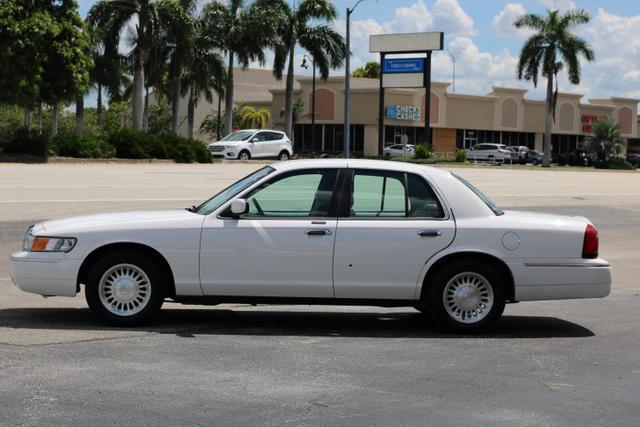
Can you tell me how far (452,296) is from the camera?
8.76 m

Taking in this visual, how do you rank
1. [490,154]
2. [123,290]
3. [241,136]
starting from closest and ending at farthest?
[123,290] → [241,136] → [490,154]

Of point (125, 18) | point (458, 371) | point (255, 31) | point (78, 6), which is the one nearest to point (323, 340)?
point (458, 371)

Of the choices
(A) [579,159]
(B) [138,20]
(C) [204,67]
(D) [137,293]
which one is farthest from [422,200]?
(A) [579,159]

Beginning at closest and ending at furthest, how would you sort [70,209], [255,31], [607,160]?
[70,209]
[255,31]
[607,160]

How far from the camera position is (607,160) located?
73.1m

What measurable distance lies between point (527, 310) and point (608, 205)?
1542cm

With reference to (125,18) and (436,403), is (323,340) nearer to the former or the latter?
(436,403)

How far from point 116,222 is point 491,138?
269 feet

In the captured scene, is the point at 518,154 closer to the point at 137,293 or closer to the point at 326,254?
the point at 326,254

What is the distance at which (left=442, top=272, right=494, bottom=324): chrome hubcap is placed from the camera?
8750mm

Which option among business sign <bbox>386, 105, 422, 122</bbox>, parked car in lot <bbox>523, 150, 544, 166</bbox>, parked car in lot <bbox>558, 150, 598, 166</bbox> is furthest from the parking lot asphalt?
business sign <bbox>386, 105, 422, 122</bbox>

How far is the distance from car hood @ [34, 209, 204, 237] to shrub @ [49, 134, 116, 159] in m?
31.6

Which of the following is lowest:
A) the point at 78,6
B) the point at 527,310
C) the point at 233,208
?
the point at 527,310

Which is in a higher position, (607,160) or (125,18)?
(125,18)
